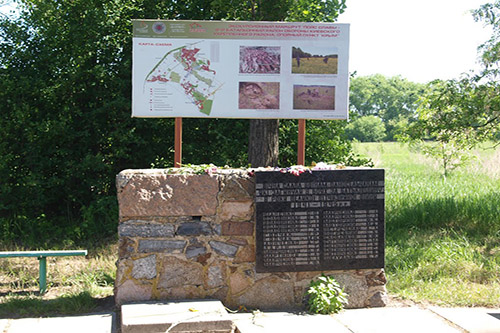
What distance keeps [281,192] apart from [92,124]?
4225mm

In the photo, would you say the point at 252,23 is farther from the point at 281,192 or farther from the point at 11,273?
the point at 11,273

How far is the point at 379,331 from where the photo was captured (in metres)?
4.27

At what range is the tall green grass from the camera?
5445 mm

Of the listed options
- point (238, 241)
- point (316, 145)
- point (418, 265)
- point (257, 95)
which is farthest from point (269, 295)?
point (316, 145)

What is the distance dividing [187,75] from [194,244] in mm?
1733

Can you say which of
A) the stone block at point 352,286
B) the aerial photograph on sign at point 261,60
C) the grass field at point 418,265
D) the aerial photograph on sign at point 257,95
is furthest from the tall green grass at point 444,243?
the aerial photograph on sign at point 261,60

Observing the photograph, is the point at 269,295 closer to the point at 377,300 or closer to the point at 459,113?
the point at 377,300

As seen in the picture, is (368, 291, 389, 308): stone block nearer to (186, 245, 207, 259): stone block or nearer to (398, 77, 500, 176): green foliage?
(186, 245, 207, 259): stone block

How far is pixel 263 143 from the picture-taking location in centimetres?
726

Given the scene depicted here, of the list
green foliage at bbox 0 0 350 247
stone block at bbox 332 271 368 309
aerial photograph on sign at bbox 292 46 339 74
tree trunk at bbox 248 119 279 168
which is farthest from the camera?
green foliage at bbox 0 0 350 247

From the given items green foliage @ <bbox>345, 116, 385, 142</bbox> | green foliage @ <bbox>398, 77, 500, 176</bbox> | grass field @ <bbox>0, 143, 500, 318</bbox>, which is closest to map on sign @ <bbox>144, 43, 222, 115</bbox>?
grass field @ <bbox>0, 143, 500, 318</bbox>

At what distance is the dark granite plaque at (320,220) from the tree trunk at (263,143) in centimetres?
245

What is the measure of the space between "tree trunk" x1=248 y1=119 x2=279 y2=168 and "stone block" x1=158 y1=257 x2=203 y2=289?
2.69m

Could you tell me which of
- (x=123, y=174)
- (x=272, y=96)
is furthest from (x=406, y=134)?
(x=123, y=174)
